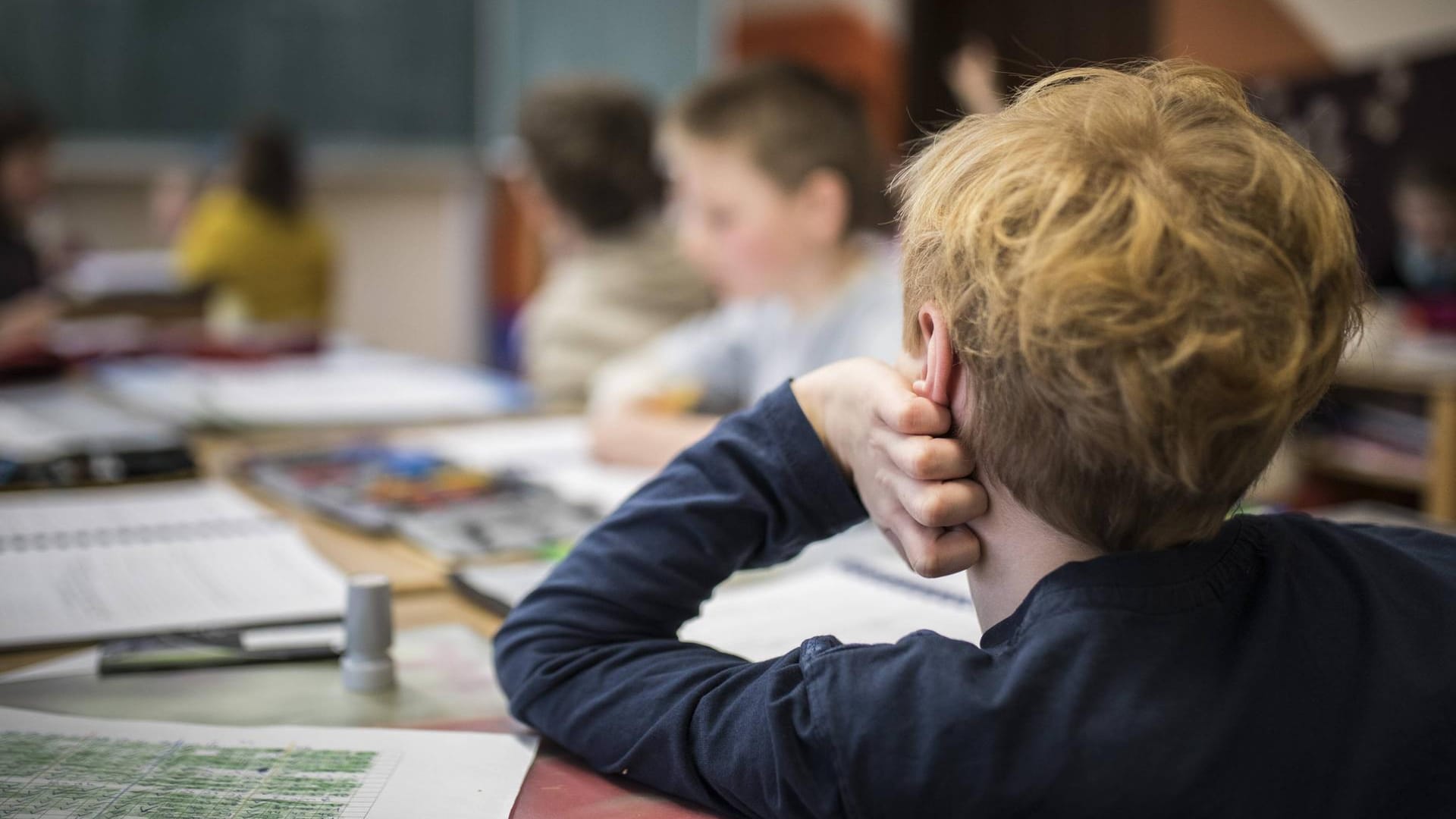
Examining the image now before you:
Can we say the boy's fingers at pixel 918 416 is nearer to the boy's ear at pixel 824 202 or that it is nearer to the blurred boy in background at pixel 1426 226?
the boy's ear at pixel 824 202

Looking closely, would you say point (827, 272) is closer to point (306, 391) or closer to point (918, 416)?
point (306, 391)

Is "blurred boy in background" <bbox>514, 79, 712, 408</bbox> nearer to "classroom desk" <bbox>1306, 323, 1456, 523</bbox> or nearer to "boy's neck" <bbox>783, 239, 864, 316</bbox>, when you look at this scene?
"boy's neck" <bbox>783, 239, 864, 316</bbox>

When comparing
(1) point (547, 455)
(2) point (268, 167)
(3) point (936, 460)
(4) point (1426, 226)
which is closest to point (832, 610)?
(3) point (936, 460)

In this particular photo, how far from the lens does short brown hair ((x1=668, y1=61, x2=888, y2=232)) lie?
5.05 feet

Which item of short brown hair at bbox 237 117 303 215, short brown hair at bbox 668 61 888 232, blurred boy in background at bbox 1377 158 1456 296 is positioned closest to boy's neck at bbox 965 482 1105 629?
short brown hair at bbox 668 61 888 232

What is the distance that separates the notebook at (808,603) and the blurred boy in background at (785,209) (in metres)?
0.52

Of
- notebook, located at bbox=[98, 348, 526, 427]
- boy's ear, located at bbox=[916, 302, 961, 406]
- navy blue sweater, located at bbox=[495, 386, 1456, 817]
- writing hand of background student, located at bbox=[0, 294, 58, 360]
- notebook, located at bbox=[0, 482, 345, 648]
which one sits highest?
boy's ear, located at bbox=[916, 302, 961, 406]

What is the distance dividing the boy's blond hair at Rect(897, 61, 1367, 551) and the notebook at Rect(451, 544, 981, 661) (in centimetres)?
18

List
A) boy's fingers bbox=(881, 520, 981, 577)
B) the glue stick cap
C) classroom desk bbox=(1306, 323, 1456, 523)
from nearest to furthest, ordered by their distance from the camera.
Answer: boy's fingers bbox=(881, 520, 981, 577), the glue stick cap, classroom desk bbox=(1306, 323, 1456, 523)

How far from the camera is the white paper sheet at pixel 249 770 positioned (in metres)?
0.57

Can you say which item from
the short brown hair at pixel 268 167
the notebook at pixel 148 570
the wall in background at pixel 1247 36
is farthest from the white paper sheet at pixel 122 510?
the wall in background at pixel 1247 36

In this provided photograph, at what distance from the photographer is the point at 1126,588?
487 mm

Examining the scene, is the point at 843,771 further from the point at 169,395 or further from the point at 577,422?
the point at 169,395

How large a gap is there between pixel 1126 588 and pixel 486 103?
490 cm
